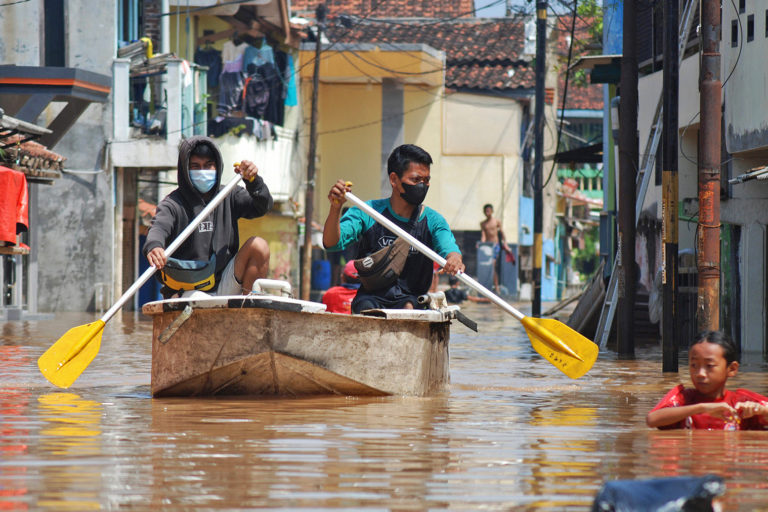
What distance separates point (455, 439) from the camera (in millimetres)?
6859

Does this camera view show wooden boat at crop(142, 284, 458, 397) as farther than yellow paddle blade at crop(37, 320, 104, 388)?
No

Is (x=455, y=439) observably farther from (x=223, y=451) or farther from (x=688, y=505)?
(x=688, y=505)

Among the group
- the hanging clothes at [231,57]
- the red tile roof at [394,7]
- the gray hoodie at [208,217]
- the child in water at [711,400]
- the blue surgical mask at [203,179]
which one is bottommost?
the child in water at [711,400]

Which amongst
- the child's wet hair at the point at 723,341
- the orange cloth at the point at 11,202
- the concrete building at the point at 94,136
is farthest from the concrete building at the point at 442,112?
the child's wet hair at the point at 723,341

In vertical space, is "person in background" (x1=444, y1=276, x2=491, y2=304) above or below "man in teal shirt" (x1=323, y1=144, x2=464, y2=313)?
below

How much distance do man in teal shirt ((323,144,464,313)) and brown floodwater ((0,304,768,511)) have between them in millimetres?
845

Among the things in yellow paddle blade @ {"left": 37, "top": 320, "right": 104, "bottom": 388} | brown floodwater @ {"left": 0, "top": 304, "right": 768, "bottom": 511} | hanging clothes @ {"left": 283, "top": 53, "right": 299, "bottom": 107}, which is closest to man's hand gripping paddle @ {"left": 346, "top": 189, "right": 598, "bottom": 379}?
brown floodwater @ {"left": 0, "top": 304, "right": 768, "bottom": 511}

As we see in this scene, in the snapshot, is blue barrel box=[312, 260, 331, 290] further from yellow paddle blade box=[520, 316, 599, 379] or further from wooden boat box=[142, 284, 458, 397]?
wooden boat box=[142, 284, 458, 397]

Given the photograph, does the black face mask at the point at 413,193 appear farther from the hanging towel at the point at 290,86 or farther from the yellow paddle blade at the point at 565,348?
the hanging towel at the point at 290,86

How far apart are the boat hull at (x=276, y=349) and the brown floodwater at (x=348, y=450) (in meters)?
0.18

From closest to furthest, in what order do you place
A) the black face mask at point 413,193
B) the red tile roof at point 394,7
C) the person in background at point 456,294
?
the black face mask at point 413,193
the person in background at point 456,294
the red tile roof at point 394,7

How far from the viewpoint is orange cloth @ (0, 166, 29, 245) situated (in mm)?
19125

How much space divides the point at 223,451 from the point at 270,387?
3.18m

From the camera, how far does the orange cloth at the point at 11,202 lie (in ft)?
62.7
